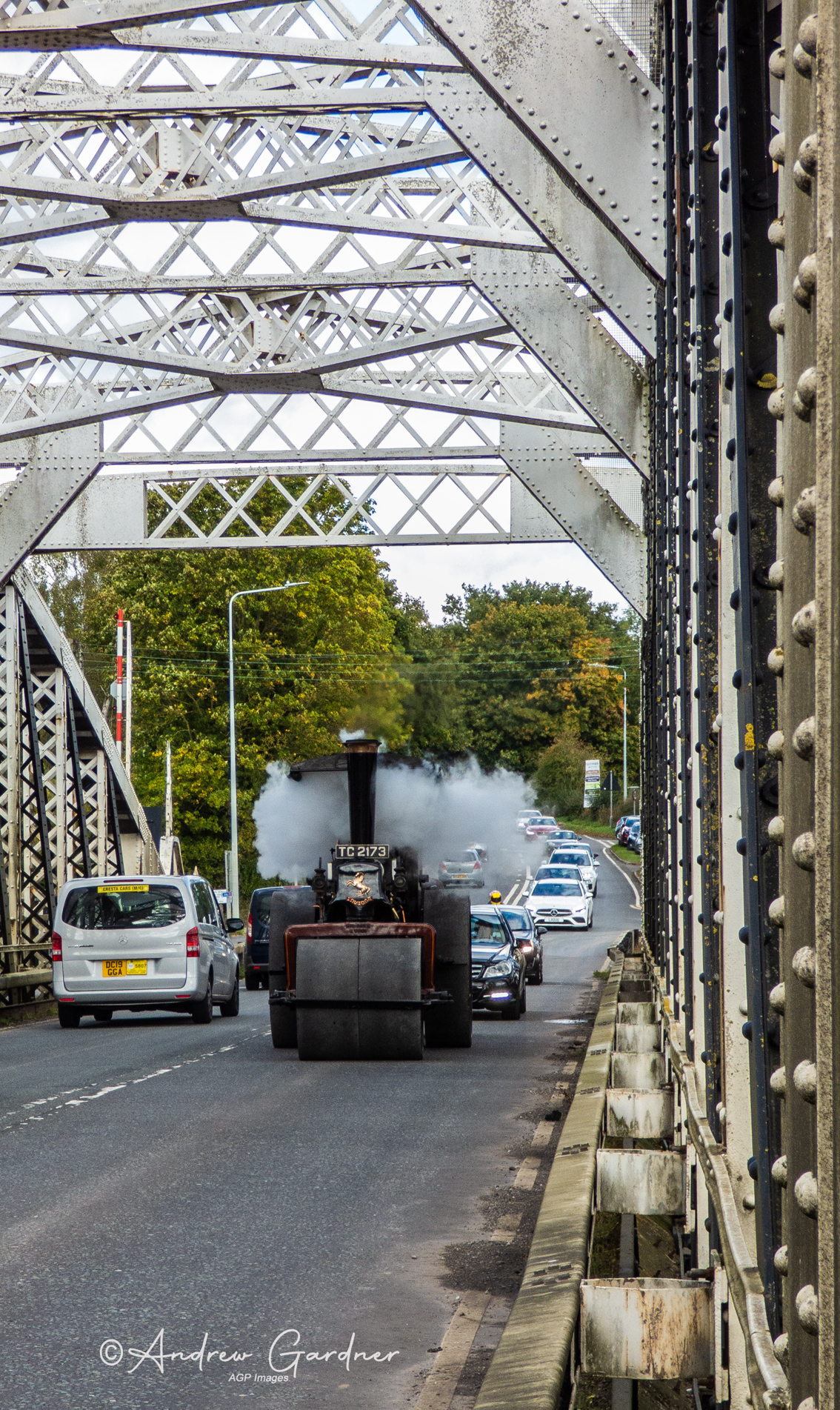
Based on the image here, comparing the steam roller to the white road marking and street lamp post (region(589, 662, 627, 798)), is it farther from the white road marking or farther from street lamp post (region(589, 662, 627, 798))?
street lamp post (region(589, 662, 627, 798))

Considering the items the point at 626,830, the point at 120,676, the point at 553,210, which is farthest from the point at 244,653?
the point at 553,210

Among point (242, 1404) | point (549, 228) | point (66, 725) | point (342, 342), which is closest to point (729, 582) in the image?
point (242, 1404)

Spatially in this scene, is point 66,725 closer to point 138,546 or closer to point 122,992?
point 138,546

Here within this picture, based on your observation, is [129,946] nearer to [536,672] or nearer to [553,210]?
[553,210]

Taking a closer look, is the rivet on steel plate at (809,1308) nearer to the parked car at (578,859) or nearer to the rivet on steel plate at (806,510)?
Answer: the rivet on steel plate at (806,510)

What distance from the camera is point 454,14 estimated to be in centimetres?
765

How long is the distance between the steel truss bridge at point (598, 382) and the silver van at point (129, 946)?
2.71 m

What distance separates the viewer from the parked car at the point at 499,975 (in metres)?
21.2

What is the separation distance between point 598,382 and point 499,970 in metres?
10.2

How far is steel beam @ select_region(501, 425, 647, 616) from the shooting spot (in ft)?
56.5

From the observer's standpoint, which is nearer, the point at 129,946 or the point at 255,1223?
the point at 255,1223

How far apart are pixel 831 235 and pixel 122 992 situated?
19.2 metres

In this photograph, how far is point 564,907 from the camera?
4638 centimetres
